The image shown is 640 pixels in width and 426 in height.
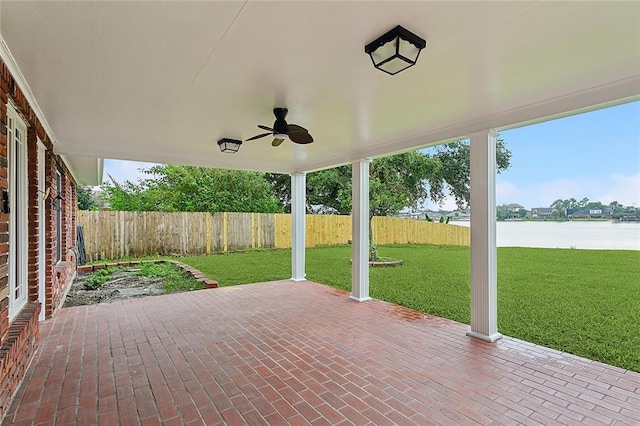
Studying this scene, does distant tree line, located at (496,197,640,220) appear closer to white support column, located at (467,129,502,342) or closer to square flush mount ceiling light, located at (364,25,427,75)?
white support column, located at (467,129,502,342)

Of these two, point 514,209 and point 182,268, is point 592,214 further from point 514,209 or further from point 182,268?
point 182,268

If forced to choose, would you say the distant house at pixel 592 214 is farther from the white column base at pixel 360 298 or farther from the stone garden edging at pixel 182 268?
the stone garden edging at pixel 182 268

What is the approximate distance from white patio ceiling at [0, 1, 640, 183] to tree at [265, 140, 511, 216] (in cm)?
552

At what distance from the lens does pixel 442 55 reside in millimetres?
2150

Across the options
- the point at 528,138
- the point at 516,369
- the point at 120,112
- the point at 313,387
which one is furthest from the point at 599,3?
the point at 528,138

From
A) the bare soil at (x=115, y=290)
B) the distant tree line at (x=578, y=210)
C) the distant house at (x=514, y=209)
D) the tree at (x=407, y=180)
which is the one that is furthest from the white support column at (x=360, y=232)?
the distant house at (x=514, y=209)

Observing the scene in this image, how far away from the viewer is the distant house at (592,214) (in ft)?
22.5

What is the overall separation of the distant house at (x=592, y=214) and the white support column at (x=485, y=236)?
17.0 feet

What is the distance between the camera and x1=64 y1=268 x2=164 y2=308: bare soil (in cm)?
552

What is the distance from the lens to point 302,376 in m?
2.79

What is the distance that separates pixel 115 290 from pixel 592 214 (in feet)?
32.9

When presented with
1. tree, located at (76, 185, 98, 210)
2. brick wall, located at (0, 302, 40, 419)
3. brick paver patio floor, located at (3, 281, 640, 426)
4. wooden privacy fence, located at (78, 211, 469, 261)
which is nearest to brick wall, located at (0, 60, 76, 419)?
brick wall, located at (0, 302, 40, 419)

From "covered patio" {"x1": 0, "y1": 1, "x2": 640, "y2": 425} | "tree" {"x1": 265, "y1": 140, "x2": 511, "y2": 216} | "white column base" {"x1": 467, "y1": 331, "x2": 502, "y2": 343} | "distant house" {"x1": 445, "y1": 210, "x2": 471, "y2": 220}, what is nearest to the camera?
"covered patio" {"x1": 0, "y1": 1, "x2": 640, "y2": 425}

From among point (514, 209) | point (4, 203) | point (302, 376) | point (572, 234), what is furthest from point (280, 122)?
point (572, 234)
